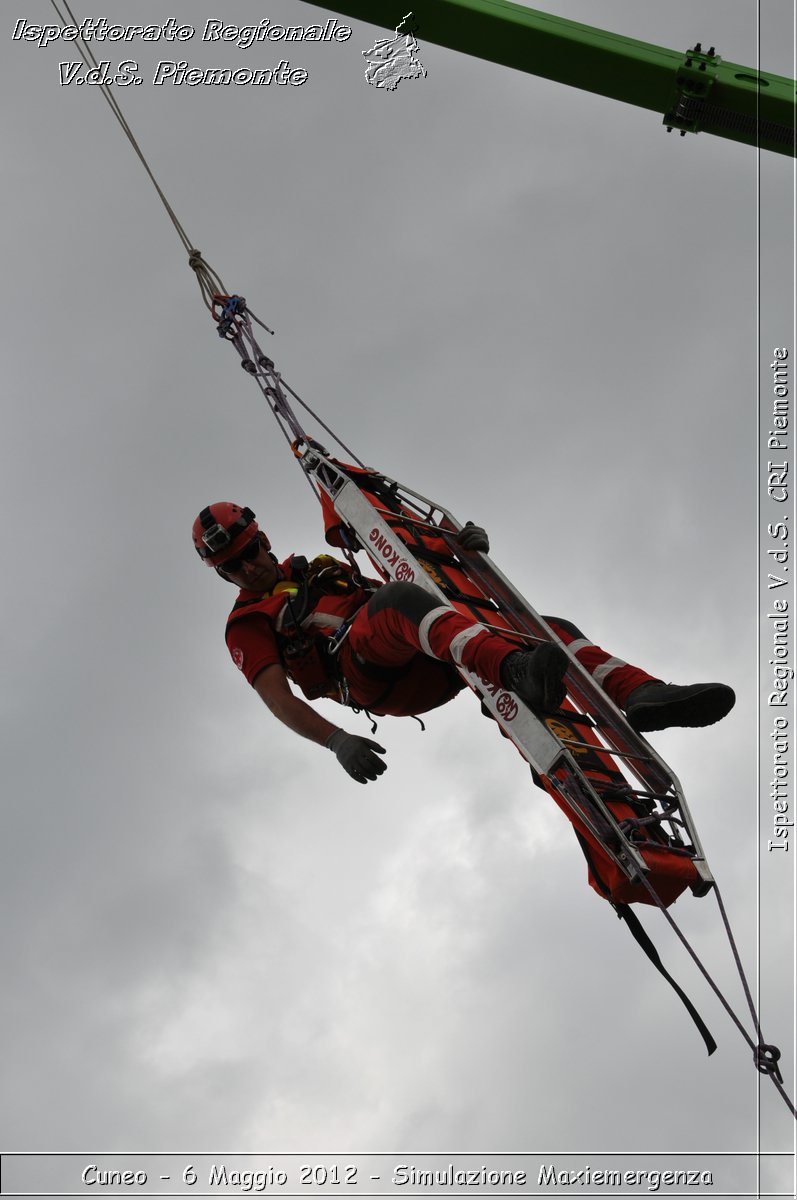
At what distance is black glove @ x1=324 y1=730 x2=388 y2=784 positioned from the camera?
6.58m

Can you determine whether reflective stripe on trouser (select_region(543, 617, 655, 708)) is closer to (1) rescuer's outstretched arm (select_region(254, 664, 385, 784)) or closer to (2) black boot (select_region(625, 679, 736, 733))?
(2) black boot (select_region(625, 679, 736, 733))

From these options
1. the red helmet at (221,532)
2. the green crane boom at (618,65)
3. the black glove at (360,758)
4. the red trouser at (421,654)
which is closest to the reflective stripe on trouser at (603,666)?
the red trouser at (421,654)

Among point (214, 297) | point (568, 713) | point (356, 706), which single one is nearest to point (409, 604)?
point (568, 713)

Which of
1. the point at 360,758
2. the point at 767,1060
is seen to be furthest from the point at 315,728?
the point at 767,1060

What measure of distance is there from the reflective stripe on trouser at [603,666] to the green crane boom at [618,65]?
9.58 ft

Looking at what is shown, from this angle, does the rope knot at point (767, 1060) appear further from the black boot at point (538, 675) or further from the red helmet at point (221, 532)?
the red helmet at point (221, 532)

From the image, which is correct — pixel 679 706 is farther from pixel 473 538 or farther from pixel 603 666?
pixel 473 538

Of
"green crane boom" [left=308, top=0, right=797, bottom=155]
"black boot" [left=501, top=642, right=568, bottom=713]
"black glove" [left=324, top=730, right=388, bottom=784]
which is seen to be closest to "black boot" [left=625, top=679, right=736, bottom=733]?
"black boot" [left=501, top=642, right=568, bottom=713]

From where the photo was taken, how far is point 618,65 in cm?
700

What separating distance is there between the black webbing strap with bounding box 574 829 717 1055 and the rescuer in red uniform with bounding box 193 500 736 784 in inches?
28.9

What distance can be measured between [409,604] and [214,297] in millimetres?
3265

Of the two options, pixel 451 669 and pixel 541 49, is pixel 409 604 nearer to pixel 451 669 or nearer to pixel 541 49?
pixel 451 669

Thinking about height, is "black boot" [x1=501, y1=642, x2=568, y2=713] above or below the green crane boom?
below

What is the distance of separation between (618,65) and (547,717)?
150 inches
